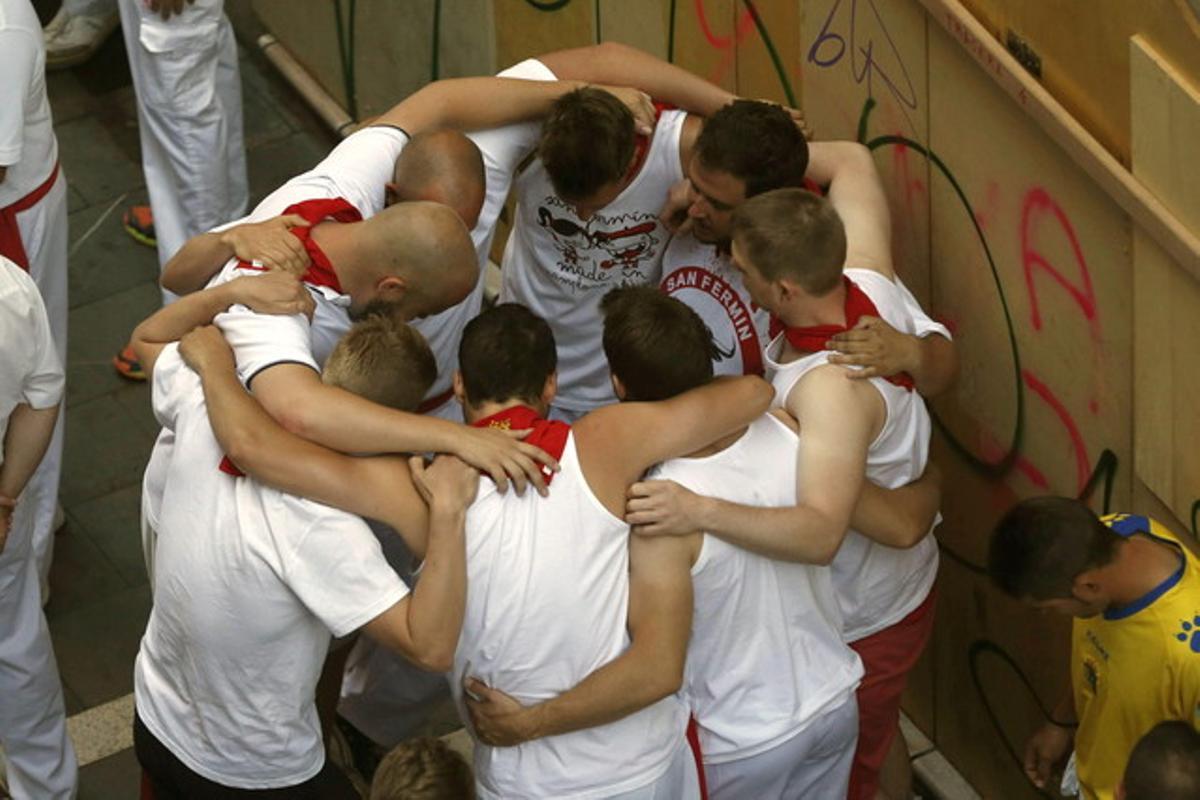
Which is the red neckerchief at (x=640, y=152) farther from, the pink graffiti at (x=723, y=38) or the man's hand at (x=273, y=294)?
the man's hand at (x=273, y=294)

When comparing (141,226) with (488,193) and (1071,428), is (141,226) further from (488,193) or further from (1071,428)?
(1071,428)

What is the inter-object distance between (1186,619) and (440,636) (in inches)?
63.0

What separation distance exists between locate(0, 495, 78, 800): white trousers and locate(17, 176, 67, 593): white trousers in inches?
18.8

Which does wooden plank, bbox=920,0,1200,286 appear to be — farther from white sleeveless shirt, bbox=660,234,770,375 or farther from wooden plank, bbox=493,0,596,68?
wooden plank, bbox=493,0,596,68

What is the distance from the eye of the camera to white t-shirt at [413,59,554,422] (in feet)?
18.9

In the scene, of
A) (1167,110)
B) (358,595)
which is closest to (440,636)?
(358,595)

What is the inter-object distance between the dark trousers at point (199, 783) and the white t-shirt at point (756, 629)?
35.8 inches

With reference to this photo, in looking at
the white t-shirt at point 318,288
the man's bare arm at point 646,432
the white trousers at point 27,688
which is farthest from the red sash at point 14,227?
the man's bare arm at point 646,432

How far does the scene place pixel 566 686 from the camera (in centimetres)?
457

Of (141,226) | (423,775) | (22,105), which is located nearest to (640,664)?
(423,775)

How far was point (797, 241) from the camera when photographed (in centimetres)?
473

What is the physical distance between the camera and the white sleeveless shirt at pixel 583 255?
571cm

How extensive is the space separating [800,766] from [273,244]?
180 centimetres

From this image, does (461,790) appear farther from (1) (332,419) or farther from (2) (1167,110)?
(2) (1167,110)
